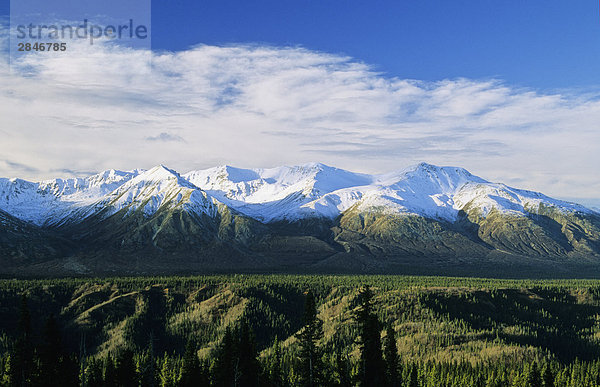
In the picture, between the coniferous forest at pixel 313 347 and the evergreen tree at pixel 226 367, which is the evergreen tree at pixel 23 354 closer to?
the coniferous forest at pixel 313 347

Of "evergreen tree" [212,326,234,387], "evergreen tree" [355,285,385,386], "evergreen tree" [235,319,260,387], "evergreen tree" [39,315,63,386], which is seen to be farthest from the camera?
"evergreen tree" [212,326,234,387]

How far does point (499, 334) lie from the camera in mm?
169250

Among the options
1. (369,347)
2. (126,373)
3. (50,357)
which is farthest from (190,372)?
(369,347)

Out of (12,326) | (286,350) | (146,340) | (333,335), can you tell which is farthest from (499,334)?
(12,326)

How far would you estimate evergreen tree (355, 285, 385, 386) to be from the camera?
222 feet

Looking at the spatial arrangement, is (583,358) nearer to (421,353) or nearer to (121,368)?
(421,353)

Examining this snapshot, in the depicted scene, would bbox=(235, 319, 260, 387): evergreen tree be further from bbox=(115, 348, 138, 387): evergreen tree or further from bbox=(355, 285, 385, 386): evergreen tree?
bbox=(115, 348, 138, 387): evergreen tree

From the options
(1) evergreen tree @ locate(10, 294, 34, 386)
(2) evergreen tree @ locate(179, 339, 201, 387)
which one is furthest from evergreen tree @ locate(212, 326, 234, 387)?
(1) evergreen tree @ locate(10, 294, 34, 386)

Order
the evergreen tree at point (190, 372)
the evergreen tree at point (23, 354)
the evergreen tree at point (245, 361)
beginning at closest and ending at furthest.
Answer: the evergreen tree at point (23, 354) → the evergreen tree at point (245, 361) → the evergreen tree at point (190, 372)

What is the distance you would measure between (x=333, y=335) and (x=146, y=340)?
240 ft

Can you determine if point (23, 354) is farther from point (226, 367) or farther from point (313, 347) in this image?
point (313, 347)

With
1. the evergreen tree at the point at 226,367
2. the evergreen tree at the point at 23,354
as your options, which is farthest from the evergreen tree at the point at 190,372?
the evergreen tree at the point at 23,354

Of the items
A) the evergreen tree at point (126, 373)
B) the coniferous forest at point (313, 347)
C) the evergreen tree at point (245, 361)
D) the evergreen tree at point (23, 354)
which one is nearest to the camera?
the evergreen tree at point (23, 354)

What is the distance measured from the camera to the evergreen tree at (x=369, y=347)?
67562mm
